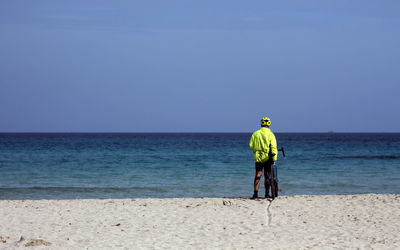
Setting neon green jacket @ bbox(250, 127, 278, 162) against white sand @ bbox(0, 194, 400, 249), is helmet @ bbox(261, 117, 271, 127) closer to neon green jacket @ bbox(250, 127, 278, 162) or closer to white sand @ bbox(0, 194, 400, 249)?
neon green jacket @ bbox(250, 127, 278, 162)

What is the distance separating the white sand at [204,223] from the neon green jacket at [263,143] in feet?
3.65

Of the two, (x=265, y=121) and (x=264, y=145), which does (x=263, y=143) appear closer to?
(x=264, y=145)

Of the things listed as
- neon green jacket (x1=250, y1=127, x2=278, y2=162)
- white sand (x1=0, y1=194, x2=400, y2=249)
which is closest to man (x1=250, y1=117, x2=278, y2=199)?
neon green jacket (x1=250, y1=127, x2=278, y2=162)

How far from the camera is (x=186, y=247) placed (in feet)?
24.6

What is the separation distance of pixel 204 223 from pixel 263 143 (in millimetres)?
2979

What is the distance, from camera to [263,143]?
38.7ft

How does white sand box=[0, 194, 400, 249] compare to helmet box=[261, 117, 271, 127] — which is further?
helmet box=[261, 117, 271, 127]

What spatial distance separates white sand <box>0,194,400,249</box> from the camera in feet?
25.5

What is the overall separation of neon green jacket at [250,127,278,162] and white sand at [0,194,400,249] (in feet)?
3.65

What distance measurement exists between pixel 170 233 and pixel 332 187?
10342mm

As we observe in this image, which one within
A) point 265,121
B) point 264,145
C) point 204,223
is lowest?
point 204,223

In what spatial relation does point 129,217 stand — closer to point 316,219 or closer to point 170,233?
point 170,233

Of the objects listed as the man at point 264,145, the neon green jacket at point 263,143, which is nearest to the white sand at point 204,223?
the man at point 264,145

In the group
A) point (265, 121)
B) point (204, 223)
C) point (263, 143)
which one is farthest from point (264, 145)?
point (204, 223)
